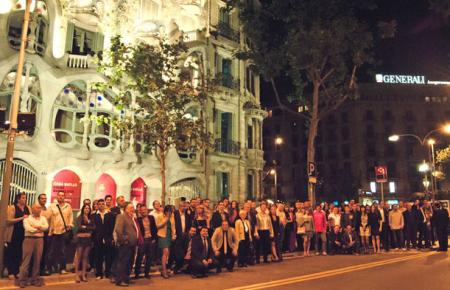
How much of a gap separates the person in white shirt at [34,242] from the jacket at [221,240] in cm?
464

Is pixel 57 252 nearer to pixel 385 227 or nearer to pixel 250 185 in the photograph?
pixel 385 227

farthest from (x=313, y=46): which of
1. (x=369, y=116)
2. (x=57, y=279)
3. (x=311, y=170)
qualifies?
(x=369, y=116)

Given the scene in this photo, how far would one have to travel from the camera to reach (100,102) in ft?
75.7

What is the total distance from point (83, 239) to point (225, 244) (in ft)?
13.3

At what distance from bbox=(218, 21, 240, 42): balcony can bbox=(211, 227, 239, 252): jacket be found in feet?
67.5

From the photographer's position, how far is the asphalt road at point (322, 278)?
32.1 ft

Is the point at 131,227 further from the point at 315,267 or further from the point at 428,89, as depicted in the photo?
the point at 428,89

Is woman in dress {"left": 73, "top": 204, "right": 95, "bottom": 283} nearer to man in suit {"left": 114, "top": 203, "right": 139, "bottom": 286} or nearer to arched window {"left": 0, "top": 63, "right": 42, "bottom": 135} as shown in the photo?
man in suit {"left": 114, "top": 203, "right": 139, "bottom": 286}

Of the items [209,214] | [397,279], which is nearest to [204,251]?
[209,214]

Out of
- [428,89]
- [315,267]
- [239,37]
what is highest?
[428,89]

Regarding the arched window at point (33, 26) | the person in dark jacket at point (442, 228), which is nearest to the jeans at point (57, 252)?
the arched window at point (33, 26)

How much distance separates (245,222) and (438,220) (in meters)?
9.32

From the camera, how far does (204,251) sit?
11.8 m

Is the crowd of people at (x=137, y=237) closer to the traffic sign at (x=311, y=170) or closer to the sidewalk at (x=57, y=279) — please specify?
the sidewalk at (x=57, y=279)
